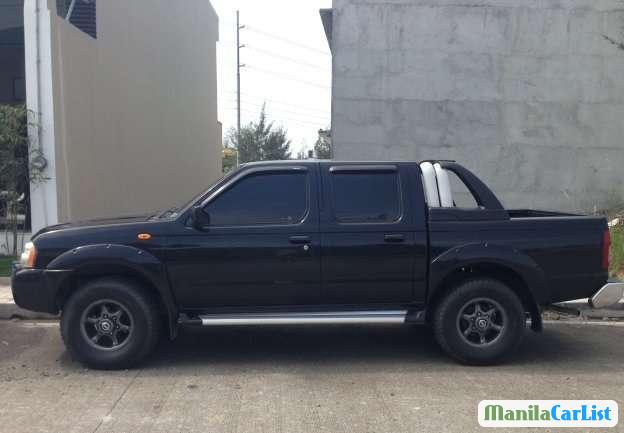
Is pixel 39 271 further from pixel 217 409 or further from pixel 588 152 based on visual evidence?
pixel 588 152

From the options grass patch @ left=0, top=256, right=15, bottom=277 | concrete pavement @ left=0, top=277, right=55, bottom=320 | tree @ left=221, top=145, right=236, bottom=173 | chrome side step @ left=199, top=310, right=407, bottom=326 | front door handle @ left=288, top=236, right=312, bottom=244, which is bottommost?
concrete pavement @ left=0, top=277, right=55, bottom=320

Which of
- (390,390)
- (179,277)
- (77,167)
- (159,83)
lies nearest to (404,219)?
(390,390)

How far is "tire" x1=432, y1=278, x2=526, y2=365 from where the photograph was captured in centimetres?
593

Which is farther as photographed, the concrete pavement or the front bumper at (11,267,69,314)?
the concrete pavement

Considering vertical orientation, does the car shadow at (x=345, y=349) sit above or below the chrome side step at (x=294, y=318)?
below

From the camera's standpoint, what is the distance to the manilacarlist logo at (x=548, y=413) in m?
4.70

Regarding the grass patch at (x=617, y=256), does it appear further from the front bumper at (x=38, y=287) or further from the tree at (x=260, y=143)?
the tree at (x=260, y=143)

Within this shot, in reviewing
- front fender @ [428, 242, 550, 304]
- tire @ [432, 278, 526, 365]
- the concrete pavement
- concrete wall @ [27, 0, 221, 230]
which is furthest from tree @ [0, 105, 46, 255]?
tire @ [432, 278, 526, 365]

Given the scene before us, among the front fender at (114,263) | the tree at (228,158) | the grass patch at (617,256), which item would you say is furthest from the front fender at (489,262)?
the tree at (228,158)

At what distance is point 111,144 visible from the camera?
543 inches

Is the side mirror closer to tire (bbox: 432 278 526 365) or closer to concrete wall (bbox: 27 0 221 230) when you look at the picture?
tire (bbox: 432 278 526 365)

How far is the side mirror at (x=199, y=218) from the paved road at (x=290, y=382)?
1.32 metres

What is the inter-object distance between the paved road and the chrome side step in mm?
451

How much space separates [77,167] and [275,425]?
8447 mm
